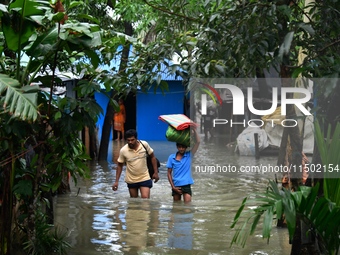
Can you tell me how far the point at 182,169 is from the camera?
10.6 metres

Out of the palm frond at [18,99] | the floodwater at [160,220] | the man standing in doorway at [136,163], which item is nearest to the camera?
the palm frond at [18,99]

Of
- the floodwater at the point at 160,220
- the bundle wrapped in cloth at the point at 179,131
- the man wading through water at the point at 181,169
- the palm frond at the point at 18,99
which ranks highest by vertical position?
the palm frond at the point at 18,99

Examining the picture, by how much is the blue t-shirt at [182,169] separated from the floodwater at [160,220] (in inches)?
17.4

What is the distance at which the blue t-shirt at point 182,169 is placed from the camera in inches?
420

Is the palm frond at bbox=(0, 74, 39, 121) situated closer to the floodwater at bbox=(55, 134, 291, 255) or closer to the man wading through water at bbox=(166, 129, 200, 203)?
the floodwater at bbox=(55, 134, 291, 255)

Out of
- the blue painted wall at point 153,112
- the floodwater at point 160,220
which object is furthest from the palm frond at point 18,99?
the blue painted wall at point 153,112

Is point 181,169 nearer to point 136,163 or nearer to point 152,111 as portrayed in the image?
point 136,163

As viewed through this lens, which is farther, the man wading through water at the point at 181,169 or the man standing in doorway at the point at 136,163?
the man standing in doorway at the point at 136,163

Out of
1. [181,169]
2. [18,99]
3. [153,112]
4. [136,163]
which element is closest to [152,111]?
[153,112]

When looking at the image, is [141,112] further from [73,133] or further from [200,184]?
[73,133]

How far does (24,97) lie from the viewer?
623cm

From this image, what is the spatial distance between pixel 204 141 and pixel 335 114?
1969 centimetres

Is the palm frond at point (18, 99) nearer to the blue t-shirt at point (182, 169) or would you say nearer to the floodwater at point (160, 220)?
the floodwater at point (160, 220)

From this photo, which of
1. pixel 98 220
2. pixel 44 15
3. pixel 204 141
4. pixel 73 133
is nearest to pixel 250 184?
pixel 98 220
